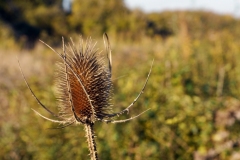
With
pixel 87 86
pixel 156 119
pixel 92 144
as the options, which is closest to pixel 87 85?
pixel 87 86

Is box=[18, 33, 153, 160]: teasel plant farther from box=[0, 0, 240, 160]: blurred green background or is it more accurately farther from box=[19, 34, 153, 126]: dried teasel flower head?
box=[0, 0, 240, 160]: blurred green background

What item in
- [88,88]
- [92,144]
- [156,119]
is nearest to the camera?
[92,144]

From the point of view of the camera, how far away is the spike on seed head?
1.41 metres

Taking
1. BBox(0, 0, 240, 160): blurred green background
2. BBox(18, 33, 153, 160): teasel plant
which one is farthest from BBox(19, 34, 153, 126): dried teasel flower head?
BBox(0, 0, 240, 160): blurred green background

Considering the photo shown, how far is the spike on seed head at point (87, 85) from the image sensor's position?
4.64 feet

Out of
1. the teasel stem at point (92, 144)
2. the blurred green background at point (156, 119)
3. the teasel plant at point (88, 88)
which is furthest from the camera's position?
the blurred green background at point (156, 119)

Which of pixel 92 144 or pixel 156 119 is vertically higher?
pixel 92 144

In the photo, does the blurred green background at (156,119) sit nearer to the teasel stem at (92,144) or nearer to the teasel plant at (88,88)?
the teasel plant at (88,88)

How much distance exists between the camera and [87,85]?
1474mm

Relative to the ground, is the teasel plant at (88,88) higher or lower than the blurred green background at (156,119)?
higher

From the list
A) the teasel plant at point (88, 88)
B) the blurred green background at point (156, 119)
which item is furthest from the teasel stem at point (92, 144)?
the blurred green background at point (156, 119)

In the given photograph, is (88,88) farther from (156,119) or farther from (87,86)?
(156,119)

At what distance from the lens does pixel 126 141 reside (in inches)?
148

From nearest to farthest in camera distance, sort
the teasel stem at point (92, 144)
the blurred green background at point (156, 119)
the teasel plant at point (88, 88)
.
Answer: the teasel stem at point (92, 144) → the teasel plant at point (88, 88) → the blurred green background at point (156, 119)
